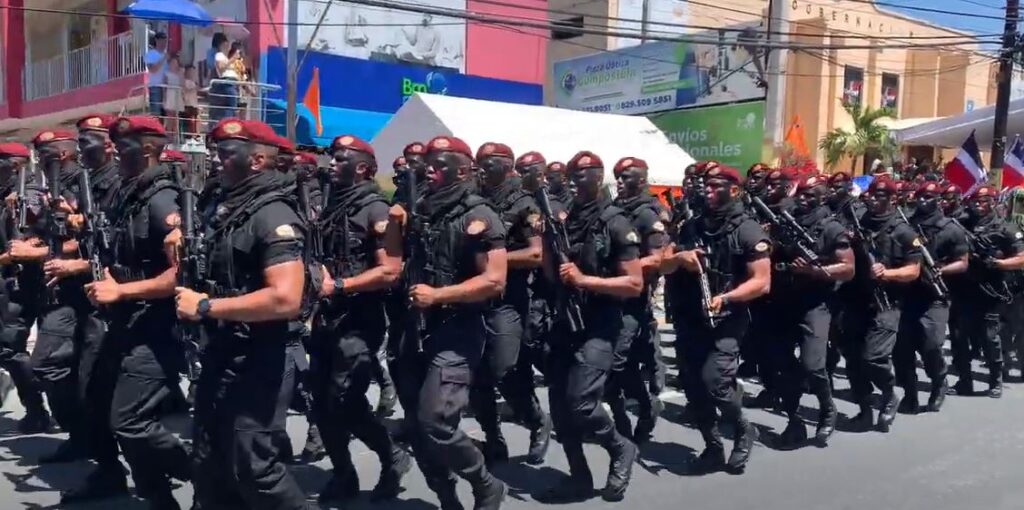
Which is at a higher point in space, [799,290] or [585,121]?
[585,121]

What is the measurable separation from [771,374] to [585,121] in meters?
8.47

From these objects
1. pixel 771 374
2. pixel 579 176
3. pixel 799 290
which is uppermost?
pixel 579 176

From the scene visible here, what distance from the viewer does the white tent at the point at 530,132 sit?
13109 millimetres

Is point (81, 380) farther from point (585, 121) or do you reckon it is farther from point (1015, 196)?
point (1015, 196)

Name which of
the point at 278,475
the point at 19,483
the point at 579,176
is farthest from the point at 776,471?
the point at 19,483

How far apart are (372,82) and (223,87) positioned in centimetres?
315

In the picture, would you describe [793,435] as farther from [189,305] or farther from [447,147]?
[189,305]

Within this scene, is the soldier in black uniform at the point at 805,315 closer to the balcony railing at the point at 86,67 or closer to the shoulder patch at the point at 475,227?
the shoulder patch at the point at 475,227

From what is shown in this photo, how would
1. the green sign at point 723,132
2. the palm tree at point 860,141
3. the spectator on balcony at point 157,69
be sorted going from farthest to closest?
1. the palm tree at point 860,141
2. the green sign at point 723,132
3. the spectator on balcony at point 157,69

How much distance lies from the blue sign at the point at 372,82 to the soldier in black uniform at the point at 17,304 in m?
8.53

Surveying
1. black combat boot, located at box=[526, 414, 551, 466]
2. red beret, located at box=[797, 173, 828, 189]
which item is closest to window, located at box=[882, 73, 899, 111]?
red beret, located at box=[797, 173, 828, 189]

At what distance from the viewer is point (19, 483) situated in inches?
212

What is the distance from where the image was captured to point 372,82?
16.8 m

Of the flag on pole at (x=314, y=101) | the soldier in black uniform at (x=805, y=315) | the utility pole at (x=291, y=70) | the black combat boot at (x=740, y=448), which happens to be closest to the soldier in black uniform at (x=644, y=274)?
the black combat boot at (x=740, y=448)
